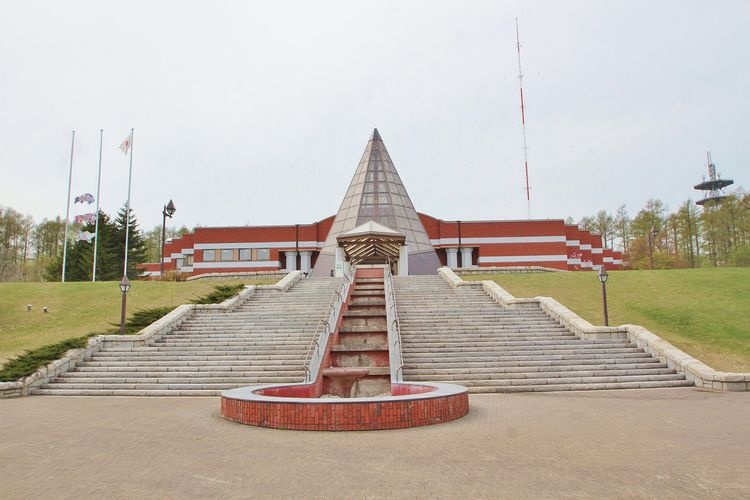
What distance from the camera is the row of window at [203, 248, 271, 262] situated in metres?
42.8

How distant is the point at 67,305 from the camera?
20766mm

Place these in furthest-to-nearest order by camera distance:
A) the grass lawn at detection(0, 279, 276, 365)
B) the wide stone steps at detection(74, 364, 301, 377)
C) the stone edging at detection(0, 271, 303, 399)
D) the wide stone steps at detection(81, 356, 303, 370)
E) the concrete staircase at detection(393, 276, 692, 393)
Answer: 1. the grass lawn at detection(0, 279, 276, 365)
2. the wide stone steps at detection(81, 356, 303, 370)
3. the wide stone steps at detection(74, 364, 301, 377)
4. the concrete staircase at detection(393, 276, 692, 393)
5. the stone edging at detection(0, 271, 303, 399)

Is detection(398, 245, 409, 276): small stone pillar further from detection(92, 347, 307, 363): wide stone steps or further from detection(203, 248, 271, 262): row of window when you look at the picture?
detection(92, 347, 307, 363): wide stone steps

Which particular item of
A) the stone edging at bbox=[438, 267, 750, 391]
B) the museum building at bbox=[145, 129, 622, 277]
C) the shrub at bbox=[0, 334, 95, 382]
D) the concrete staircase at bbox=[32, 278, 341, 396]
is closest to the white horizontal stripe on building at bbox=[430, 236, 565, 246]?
the museum building at bbox=[145, 129, 622, 277]

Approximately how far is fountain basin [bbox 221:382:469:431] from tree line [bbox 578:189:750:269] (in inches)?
1368

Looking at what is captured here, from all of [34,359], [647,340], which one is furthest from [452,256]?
[34,359]

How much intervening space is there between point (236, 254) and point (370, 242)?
1623cm

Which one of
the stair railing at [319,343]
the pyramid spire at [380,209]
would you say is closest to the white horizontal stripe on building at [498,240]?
the pyramid spire at [380,209]

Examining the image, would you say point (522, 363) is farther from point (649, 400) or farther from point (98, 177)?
point (98, 177)

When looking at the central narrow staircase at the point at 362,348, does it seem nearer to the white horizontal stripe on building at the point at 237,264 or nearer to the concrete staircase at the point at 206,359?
the concrete staircase at the point at 206,359

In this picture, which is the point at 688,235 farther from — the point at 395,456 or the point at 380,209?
the point at 395,456

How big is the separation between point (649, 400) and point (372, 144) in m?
30.3

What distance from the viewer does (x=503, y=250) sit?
41.9m

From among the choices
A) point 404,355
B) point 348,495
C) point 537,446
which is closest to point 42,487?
point 348,495
